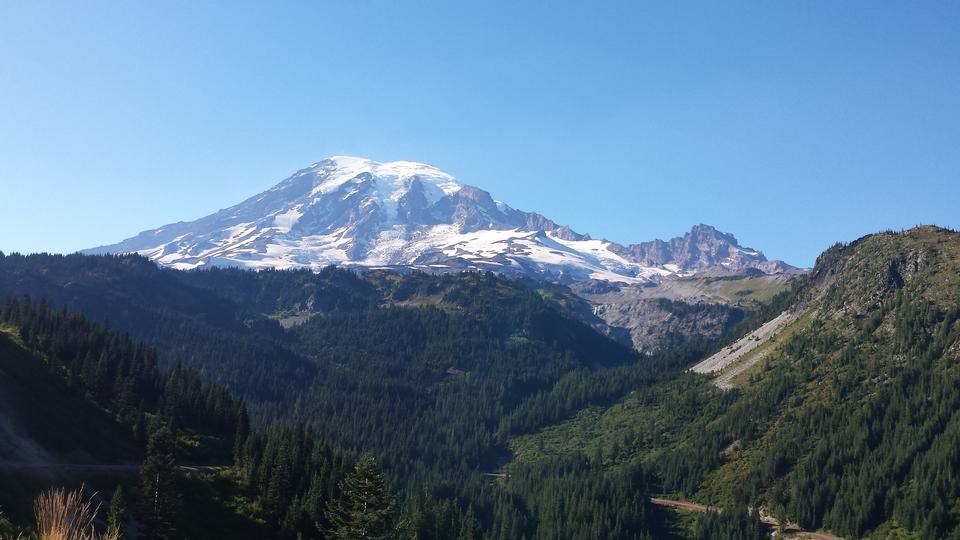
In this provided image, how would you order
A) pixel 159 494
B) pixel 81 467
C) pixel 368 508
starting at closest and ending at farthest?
pixel 368 508, pixel 159 494, pixel 81 467

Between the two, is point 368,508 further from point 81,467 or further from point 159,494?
point 81,467

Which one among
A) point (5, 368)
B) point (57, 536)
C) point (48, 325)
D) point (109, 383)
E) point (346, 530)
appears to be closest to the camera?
point (57, 536)

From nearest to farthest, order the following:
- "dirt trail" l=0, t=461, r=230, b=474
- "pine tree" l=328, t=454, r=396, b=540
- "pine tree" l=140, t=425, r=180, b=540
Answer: "pine tree" l=328, t=454, r=396, b=540
"pine tree" l=140, t=425, r=180, b=540
"dirt trail" l=0, t=461, r=230, b=474

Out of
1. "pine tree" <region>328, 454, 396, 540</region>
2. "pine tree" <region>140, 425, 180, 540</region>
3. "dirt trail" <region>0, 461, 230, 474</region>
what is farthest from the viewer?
"dirt trail" <region>0, 461, 230, 474</region>

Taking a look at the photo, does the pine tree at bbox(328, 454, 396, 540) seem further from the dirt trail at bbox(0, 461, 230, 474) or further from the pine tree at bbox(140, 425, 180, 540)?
the dirt trail at bbox(0, 461, 230, 474)

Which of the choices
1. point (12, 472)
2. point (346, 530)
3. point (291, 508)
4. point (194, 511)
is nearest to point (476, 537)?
point (291, 508)

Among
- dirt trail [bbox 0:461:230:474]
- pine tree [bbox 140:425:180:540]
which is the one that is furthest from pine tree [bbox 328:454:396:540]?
dirt trail [bbox 0:461:230:474]

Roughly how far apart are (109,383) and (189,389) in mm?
18240

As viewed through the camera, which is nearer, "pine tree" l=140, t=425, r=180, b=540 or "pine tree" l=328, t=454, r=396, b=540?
"pine tree" l=328, t=454, r=396, b=540

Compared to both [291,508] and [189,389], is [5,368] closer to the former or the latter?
[189,389]

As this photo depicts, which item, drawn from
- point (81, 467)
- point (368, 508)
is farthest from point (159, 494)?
point (81, 467)

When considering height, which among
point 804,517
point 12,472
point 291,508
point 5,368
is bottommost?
point 804,517

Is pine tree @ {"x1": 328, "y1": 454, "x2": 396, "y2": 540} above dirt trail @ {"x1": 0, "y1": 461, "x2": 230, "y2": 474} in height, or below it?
above

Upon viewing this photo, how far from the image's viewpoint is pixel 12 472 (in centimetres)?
10125
